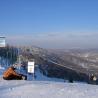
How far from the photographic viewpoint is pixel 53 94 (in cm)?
1368

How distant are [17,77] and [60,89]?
245 inches

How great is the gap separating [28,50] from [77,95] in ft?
285

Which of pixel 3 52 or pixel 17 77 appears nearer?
pixel 17 77

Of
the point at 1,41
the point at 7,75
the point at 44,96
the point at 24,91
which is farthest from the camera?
the point at 1,41

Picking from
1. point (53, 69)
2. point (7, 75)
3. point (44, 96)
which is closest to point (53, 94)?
point (44, 96)

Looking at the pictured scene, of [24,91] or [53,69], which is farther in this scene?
[53,69]

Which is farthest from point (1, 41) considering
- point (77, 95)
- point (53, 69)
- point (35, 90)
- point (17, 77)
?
point (53, 69)

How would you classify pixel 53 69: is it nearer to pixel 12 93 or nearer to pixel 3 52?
pixel 3 52

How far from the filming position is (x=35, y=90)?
47.8 feet

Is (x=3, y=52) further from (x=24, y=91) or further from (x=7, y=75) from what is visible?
(x=24, y=91)

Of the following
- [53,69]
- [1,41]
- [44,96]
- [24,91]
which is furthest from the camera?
[53,69]

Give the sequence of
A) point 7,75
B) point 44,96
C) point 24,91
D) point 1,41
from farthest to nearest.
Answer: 1. point 1,41
2. point 7,75
3. point 24,91
4. point 44,96

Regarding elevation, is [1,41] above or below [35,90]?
above

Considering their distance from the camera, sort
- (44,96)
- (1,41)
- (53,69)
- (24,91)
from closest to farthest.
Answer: (44,96) < (24,91) < (1,41) < (53,69)
